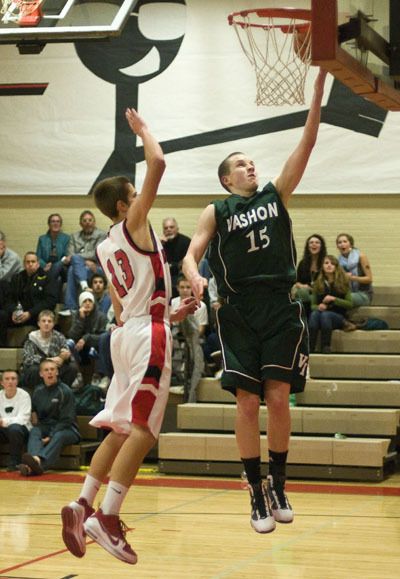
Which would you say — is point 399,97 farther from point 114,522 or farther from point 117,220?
point 114,522

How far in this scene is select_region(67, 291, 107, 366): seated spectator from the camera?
15.4 metres

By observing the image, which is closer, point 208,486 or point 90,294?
point 208,486

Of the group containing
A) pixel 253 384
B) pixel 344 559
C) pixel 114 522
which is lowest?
pixel 344 559

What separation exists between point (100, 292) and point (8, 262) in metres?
1.94

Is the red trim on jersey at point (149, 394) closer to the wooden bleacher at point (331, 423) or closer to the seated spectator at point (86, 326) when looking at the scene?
the wooden bleacher at point (331, 423)

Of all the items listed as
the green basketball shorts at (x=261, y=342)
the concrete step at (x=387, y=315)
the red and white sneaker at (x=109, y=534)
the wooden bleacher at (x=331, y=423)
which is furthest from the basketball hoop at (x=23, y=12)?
the concrete step at (x=387, y=315)

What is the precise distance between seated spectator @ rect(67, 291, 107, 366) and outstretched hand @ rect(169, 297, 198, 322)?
885 centimetres

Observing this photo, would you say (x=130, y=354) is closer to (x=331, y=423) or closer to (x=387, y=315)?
(x=331, y=423)

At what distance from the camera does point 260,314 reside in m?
6.61

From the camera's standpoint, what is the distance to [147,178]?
6.23 meters

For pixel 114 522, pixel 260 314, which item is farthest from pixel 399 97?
pixel 114 522

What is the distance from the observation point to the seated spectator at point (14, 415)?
45.5 feet

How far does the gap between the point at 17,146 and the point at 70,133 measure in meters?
1.06

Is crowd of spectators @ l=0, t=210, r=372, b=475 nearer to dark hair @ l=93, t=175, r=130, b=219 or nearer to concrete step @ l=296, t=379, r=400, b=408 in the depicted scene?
concrete step @ l=296, t=379, r=400, b=408
